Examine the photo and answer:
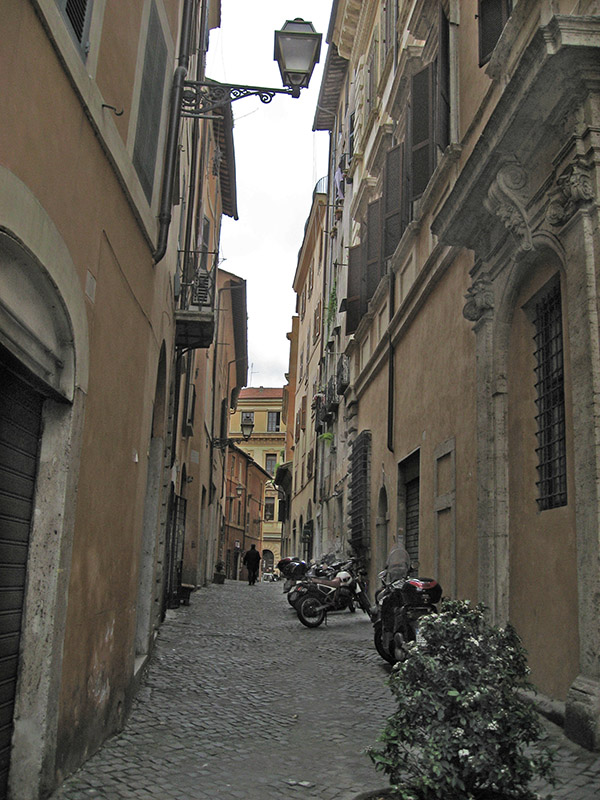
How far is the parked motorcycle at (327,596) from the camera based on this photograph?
39.9ft

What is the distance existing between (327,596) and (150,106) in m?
8.40

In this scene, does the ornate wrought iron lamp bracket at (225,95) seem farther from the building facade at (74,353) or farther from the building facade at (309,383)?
the building facade at (309,383)

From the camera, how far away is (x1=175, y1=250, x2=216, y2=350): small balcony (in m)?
10.2

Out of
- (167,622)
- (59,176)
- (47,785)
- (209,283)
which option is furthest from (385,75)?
(47,785)

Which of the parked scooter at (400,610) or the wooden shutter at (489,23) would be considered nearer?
the parked scooter at (400,610)

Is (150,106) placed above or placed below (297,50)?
below

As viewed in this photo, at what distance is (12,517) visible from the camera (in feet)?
12.3

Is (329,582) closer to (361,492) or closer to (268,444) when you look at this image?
(361,492)

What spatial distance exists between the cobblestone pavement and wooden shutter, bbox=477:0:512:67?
642cm

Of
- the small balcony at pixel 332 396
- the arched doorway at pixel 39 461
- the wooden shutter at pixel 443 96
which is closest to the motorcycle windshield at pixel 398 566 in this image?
the wooden shutter at pixel 443 96

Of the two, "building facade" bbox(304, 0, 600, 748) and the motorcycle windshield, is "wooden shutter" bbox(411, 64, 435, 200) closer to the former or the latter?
"building facade" bbox(304, 0, 600, 748)

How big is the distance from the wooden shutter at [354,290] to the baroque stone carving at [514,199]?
376 inches

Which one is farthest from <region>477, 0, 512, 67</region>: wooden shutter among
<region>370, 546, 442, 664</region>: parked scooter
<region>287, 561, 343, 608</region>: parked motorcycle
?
<region>287, 561, 343, 608</region>: parked motorcycle

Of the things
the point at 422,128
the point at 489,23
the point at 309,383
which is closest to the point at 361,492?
the point at 422,128
